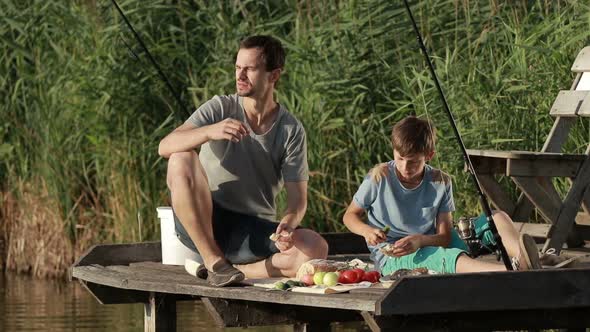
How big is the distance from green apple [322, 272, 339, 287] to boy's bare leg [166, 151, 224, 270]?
47cm

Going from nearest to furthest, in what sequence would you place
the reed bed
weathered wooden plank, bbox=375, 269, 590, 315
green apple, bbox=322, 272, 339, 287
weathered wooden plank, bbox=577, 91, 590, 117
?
weathered wooden plank, bbox=375, 269, 590, 315
green apple, bbox=322, 272, 339, 287
weathered wooden plank, bbox=577, 91, 590, 117
the reed bed

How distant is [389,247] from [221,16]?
456 centimetres

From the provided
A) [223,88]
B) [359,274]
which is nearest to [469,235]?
[359,274]

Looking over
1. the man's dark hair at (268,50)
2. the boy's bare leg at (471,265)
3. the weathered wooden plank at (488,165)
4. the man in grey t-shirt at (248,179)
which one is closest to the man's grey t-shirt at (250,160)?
the man in grey t-shirt at (248,179)

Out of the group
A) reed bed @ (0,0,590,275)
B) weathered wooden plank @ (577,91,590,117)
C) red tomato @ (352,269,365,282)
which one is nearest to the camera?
red tomato @ (352,269,365,282)

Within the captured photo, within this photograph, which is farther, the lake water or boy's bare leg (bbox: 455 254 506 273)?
the lake water

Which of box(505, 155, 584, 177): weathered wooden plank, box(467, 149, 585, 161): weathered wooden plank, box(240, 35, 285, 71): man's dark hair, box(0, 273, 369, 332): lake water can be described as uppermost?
box(240, 35, 285, 71): man's dark hair

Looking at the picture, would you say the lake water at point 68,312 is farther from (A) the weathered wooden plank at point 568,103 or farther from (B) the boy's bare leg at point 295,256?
(B) the boy's bare leg at point 295,256

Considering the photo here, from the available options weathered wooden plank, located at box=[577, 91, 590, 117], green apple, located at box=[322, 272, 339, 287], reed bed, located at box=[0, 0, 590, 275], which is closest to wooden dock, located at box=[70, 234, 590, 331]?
green apple, located at box=[322, 272, 339, 287]

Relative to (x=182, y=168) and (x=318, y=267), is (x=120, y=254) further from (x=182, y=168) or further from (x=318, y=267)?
(x=318, y=267)

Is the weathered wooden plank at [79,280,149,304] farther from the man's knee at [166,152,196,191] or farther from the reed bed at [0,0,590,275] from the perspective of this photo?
the reed bed at [0,0,590,275]

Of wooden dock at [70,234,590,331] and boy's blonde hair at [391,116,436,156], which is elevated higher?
boy's blonde hair at [391,116,436,156]

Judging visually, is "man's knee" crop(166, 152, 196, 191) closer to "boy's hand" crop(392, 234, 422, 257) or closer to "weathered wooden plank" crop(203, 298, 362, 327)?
"weathered wooden plank" crop(203, 298, 362, 327)

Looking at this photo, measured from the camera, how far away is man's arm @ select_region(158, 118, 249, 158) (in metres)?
6.54
